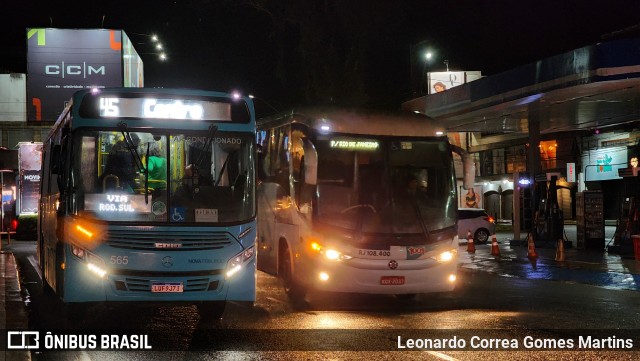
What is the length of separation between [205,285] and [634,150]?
34089 mm

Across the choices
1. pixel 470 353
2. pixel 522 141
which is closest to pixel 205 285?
pixel 470 353

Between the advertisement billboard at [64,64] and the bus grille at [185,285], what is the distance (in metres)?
38.3

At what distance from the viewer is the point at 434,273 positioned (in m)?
12.9

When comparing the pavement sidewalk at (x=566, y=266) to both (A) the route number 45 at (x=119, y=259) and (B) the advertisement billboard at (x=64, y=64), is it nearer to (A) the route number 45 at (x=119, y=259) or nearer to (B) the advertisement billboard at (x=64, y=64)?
(A) the route number 45 at (x=119, y=259)

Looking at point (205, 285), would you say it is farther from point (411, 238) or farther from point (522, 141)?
point (522, 141)

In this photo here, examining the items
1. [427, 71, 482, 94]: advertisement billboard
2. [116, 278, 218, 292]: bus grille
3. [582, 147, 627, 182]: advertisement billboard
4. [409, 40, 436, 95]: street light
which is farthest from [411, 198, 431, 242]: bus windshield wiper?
[409, 40, 436, 95]: street light

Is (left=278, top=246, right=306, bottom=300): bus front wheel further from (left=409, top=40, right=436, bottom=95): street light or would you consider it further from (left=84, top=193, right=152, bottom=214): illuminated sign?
(left=409, top=40, right=436, bottom=95): street light

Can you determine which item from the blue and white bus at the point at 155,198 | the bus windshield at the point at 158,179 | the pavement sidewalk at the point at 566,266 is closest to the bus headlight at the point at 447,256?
the blue and white bus at the point at 155,198

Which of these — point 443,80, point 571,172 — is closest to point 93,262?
point 443,80

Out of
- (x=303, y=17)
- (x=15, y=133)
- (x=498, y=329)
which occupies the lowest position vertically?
(x=498, y=329)

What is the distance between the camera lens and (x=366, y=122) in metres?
13.4

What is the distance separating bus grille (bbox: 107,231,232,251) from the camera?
10.3 meters

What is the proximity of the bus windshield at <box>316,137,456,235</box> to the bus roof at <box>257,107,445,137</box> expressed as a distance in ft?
0.57

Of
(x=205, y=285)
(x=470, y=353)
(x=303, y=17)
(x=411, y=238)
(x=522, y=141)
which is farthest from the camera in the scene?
(x=522, y=141)
